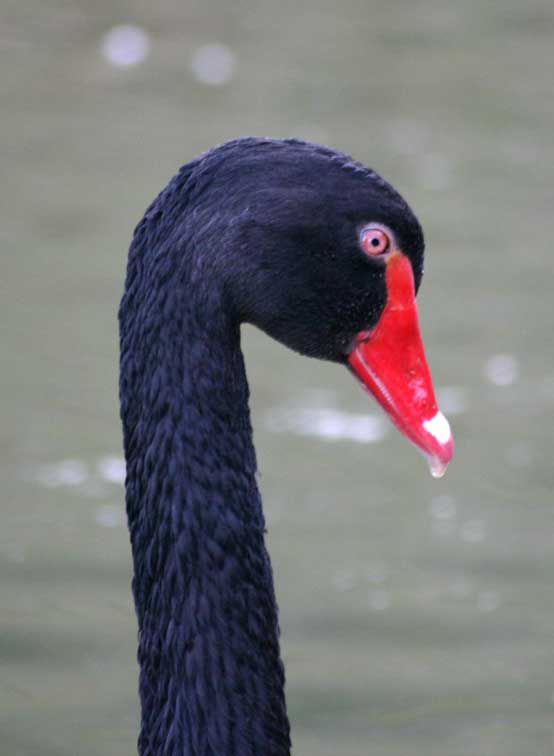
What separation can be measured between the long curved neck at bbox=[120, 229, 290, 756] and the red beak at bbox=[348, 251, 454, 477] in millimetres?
252

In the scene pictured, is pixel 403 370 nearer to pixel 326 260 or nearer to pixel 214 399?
pixel 326 260

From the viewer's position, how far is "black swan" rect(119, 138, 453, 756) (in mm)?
2648

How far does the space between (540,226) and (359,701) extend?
11.2 feet

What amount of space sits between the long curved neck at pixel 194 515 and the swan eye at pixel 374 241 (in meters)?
0.25

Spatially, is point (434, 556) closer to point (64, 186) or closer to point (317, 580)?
point (317, 580)

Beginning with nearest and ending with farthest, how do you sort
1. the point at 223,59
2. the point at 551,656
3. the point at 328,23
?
the point at 551,656
the point at 223,59
the point at 328,23

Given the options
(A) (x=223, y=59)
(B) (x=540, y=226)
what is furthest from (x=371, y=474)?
(A) (x=223, y=59)

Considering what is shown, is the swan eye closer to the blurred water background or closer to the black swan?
the black swan

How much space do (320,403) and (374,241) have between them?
9.83 feet

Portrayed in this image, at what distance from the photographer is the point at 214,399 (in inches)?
105

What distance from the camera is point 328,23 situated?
10.2m

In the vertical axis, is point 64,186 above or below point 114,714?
above

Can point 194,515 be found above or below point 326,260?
below

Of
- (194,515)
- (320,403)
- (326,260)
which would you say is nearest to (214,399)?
(194,515)
